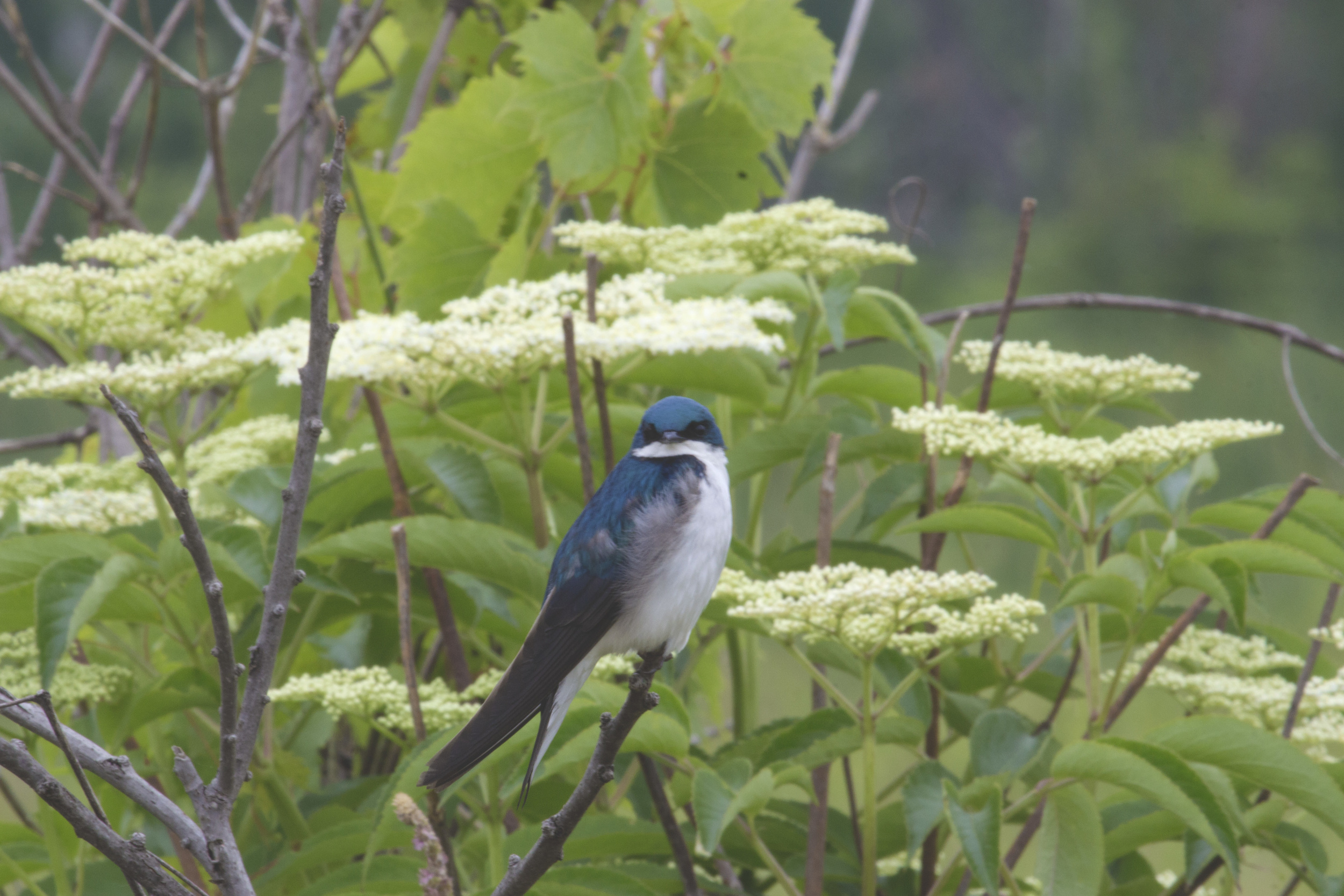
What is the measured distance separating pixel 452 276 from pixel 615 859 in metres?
0.93

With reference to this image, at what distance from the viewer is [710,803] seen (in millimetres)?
1020

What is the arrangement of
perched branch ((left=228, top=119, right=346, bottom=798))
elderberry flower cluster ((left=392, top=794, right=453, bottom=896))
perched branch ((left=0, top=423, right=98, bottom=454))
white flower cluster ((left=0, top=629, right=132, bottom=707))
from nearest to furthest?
perched branch ((left=228, top=119, right=346, bottom=798)), elderberry flower cluster ((left=392, top=794, right=453, bottom=896)), white flower cluster ((left=0, top=629, right=132, bottom=707)), perched branch ((left=0, top=423, right=98, bottom=454))

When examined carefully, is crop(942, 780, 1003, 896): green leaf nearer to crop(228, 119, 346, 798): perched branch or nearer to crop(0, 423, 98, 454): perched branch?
crop(228, 119, 346, 798): perched branch

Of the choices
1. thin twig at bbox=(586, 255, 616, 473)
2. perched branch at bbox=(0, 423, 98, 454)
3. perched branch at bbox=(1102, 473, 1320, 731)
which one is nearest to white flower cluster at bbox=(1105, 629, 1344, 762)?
perched branch at bbox=(1102, 473, 1320, 731)

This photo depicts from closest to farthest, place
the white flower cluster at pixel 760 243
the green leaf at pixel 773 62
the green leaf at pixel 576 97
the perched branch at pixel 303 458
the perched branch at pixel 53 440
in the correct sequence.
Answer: the perched branch at pixel 303 458
the white flower cluster at pixel 760 243
the green leaf at pixel 576 97
the green leaf at pixel 773 62
the perched branch at pixel 53 440

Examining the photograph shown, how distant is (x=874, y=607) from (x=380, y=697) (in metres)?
0.44

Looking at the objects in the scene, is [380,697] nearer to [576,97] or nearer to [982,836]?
[982,836]

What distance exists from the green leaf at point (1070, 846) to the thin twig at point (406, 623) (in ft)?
1.75

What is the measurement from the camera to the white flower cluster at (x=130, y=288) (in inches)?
52.5

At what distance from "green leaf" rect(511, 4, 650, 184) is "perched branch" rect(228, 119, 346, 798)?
113 centimetres

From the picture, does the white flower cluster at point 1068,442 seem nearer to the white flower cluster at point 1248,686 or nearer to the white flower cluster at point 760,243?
the white flower cluster at point 1248,686

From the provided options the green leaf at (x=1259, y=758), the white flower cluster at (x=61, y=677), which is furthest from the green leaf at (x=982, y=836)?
the white flower cluster at (x=61, y=677)

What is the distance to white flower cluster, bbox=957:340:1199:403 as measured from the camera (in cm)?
134

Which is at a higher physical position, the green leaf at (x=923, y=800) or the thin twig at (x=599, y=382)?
the thin twig at (x=599, y=382)
